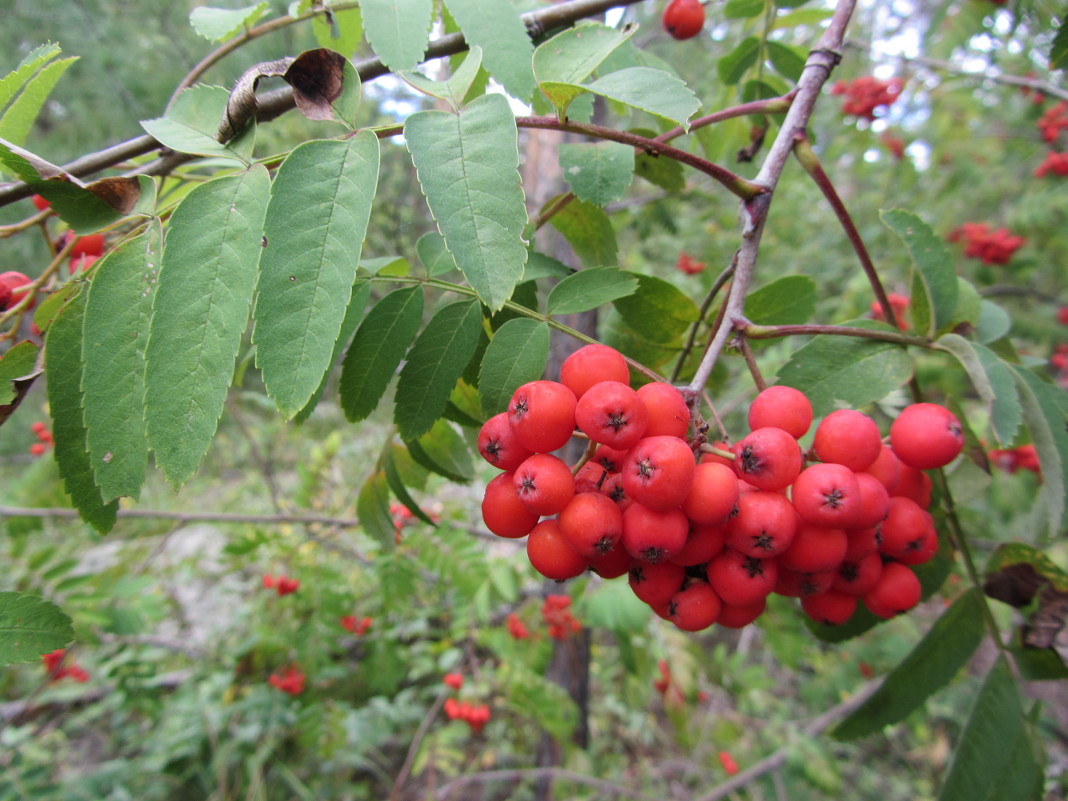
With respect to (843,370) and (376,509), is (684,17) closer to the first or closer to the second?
(843,370)

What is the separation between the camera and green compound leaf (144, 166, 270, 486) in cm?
72

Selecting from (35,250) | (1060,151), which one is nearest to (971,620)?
(1060,151)

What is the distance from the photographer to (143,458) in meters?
0.80

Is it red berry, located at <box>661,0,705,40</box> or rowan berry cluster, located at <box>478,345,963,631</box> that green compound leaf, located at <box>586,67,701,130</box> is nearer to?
rowan berry cluster, located at <box>478,345,963,631</box>

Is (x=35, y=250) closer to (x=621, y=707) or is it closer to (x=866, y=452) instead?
(x=621, y=707)

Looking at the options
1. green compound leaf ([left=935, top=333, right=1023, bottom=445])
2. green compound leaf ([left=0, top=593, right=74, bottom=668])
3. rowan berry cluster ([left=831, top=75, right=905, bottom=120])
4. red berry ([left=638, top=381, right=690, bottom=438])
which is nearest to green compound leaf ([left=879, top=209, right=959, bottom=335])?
green compound leaf ([left=935, top=333, right=1023, bottom=445])

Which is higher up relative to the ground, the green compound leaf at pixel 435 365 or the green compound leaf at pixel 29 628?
the green compound leaf at pixel 435 365

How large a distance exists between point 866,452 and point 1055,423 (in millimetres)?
651

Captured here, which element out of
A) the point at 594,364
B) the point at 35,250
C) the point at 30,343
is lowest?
the point at 35,250

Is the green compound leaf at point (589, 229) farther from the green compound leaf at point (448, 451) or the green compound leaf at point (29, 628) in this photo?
the green compound leaf at point (29, 628)

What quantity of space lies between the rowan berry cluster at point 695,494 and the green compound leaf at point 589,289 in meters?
0.21

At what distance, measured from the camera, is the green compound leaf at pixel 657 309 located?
4.10ft

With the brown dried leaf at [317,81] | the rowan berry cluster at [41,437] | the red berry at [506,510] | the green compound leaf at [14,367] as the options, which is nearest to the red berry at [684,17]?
the brown dried leaf at [317,81]

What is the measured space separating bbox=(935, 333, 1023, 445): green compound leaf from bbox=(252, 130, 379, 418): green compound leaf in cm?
112
